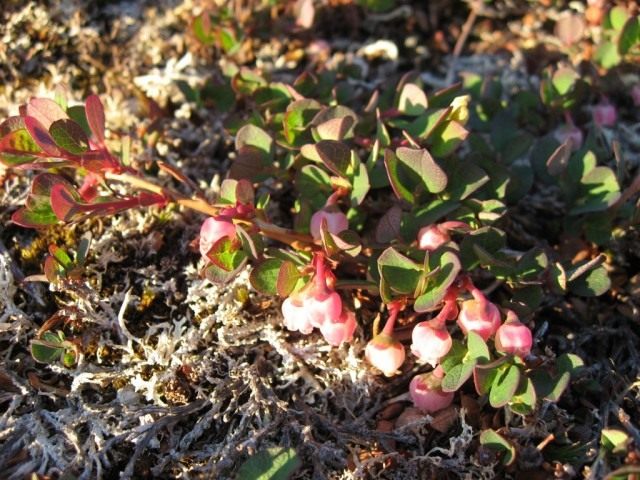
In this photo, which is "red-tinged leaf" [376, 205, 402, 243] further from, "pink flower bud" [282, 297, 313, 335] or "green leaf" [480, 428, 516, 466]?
"green leaf" [480, 428, 516, 466]

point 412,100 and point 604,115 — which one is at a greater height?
point 412,100

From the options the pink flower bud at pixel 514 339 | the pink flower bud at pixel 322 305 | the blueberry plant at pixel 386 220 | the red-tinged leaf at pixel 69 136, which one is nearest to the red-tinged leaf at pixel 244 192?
the blueberry plant at pixel 386 220

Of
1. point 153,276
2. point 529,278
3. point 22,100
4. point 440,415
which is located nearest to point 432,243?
point 529,278

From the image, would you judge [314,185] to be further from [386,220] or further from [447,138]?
[447,138]

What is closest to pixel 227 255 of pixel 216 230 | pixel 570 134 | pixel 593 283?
pixel 216 230

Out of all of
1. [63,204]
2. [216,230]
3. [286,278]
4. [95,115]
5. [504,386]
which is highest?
[95,115]

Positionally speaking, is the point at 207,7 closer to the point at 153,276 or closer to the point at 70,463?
the point at 153,276

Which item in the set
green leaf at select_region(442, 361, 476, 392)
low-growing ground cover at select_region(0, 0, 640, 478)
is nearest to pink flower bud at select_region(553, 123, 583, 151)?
low-growing ground cover at select_region(0, 0, 640, 478)
